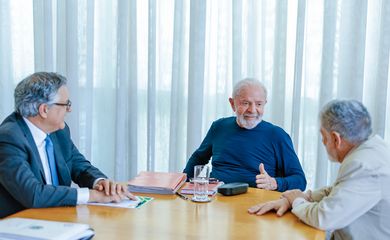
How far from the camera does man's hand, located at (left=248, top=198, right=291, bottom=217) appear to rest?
5.14 feet

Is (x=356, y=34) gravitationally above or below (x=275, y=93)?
above

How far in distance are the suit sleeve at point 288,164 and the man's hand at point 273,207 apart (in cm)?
62

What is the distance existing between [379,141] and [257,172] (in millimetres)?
897

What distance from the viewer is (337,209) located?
4.60ft

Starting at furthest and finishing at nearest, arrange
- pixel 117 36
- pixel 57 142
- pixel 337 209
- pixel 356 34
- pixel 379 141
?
pixel 117 36 < pixel 356 34 < pixel 57 142 < pixel 379 141 < pixel 337 209

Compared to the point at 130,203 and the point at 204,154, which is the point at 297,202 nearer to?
the point at 130,203

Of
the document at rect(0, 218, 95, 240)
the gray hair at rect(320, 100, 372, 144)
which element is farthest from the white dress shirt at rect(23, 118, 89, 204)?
the gray hair at rect(320, 100, 372, 144)

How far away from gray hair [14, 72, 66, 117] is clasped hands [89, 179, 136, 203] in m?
0.44

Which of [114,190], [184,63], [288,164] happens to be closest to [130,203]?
[114,190]

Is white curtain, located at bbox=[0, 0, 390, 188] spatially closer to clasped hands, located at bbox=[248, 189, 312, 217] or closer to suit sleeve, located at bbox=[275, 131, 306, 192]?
suit sleeve, located at bbox=[275, 131, 306, 192]

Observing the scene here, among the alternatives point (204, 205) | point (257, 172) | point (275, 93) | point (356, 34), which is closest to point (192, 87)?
point (275, 93)

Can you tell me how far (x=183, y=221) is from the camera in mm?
1469

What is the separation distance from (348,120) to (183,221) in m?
0.70

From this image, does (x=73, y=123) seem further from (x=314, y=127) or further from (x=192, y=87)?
(x=314, y=127)
